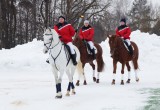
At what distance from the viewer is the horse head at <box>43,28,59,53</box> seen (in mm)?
11148

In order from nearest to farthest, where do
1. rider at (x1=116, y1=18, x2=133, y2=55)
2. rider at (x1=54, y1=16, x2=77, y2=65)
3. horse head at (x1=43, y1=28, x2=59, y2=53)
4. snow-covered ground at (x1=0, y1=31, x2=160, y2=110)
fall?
snow-covered ground at (x1=0, y1=31, x2=160, y2=110) < horse head at (x1=43, y1=28, x2=59, y2=53) < rider at (x1=54, y1=16, x2=77, y2=65) < rider at (x1=116, y1=18, x2=133, y2=55)

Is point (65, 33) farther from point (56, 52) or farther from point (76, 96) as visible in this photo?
point (76, 96)

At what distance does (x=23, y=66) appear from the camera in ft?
76.3

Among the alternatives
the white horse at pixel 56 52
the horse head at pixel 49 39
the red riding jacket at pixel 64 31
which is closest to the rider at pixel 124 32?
the red riding jacket at pixel 64 31

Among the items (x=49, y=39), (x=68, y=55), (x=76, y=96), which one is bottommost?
(x=76, y=96)

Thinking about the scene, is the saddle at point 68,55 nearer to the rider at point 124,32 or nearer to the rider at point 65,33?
the rider at point 65,33

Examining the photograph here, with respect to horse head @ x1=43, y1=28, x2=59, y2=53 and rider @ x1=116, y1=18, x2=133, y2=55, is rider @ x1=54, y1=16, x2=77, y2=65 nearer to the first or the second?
horse head @ x1=43, y1=28, x2=59, y2=53

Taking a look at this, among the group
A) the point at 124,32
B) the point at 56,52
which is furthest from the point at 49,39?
the point at 124,32

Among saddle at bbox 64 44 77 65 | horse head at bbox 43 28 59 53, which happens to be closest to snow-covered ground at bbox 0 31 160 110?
saddle at bbox 64 44 77 65

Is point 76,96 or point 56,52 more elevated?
point 56,52

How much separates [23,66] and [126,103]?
13.8 meters

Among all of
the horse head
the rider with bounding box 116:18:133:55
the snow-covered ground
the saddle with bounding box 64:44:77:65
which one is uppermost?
the rider with bounding box 116:18:133:55

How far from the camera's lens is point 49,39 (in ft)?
36.9

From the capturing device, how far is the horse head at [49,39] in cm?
1115
